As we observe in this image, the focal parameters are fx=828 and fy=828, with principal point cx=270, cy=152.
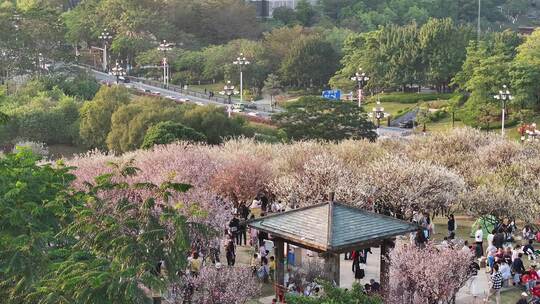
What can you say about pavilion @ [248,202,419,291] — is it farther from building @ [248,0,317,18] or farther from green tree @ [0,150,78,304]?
building @ [248,0,317,18]

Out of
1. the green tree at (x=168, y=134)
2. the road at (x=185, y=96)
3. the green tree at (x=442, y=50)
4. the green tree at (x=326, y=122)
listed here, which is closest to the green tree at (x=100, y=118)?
the green tree at (x=168, y=134)

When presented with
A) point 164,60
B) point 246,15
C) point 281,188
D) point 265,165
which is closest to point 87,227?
point 281,188

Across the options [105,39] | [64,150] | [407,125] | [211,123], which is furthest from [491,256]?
[105,39]

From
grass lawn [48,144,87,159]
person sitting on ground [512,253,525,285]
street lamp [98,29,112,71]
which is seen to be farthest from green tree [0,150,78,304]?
street lamp [98,29,112,71]

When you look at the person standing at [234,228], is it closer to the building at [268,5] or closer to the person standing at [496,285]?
the person standing at [496,285]

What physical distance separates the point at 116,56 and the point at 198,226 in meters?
86.8

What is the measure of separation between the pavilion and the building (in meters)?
117

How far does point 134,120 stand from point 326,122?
12.7 m

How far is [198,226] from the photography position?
2048 cm

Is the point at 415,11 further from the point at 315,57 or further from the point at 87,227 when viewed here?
the point at 87,227

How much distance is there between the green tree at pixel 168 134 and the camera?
4703 centimetres

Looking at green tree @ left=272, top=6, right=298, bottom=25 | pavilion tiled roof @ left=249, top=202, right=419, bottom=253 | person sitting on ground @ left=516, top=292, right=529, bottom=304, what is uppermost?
green tree @ left=272, top=6, right=298, bottom=25

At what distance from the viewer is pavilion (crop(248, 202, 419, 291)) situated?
2136 centimetres

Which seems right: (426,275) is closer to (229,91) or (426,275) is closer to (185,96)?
(229,91)
